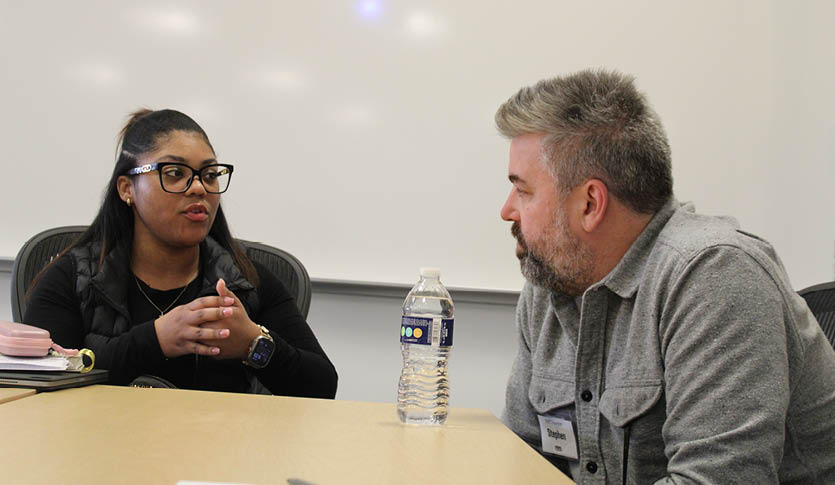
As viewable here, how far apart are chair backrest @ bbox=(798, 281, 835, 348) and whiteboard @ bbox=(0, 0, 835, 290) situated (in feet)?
4.01

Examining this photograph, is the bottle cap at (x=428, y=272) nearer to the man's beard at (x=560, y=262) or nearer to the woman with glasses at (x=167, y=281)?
the man's beard at (x=560, y=262)

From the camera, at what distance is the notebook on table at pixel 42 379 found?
144 centimetres

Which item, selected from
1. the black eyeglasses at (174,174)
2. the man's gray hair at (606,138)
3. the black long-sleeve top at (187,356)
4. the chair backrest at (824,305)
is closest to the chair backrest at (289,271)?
the black long-sleeve top at (187,356)

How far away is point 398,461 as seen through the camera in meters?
1.07

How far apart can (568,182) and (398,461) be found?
26.5 inches

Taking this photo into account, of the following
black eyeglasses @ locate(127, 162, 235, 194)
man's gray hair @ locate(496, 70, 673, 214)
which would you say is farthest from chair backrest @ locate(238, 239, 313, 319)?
man's gray hair @ locate(496, 70, 673, 214)

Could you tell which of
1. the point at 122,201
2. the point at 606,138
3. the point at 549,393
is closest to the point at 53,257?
the point at 122,201

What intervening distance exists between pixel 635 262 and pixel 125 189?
148cm

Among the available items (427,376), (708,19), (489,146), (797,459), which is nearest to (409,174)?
(489,146)

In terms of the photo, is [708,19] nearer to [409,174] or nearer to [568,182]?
[409,174]

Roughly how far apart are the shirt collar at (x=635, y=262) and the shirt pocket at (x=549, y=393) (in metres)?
0.23

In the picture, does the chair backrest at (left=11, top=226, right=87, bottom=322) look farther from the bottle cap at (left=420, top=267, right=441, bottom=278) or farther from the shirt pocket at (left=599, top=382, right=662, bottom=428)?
the shirt pocket at (left=599, top=382, right=662, bottom=428)

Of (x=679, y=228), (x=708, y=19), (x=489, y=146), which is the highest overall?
(x=708, y=19)

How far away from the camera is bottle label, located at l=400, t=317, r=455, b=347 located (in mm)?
1350
